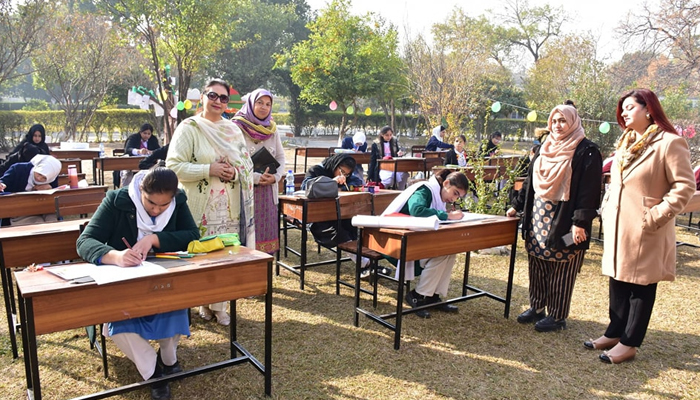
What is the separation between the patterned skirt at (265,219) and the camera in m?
4.28

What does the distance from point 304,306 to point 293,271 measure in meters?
0.78

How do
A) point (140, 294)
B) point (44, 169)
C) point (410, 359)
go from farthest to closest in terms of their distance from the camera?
point (44, 169), point (410, 359), point (140, 294)

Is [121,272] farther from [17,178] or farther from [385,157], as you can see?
[385,157]

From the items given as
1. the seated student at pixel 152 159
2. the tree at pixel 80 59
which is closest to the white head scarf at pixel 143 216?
the seated student at pixel 152 159

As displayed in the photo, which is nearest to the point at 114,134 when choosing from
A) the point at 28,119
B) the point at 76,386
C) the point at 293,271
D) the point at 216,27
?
the point at 28,119

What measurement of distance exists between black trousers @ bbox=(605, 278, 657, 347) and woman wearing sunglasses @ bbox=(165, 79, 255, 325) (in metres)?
2.67

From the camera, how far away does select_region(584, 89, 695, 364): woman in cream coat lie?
2.96m

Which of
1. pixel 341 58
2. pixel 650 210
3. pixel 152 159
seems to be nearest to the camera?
pixel 650 210

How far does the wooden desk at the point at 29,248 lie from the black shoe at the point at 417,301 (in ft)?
8.57

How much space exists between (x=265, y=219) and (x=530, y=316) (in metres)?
2.39

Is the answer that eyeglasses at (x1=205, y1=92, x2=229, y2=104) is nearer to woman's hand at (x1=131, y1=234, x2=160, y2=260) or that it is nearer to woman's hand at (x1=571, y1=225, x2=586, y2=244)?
woman's hand at (x1=131, y1=234, x2=160, y2=260)

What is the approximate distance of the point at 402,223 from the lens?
3406mm

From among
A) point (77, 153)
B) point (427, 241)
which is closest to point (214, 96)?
point (427, 241)

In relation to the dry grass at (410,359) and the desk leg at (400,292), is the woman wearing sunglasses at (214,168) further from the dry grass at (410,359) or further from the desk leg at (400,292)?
the desk leg at (400,292)
